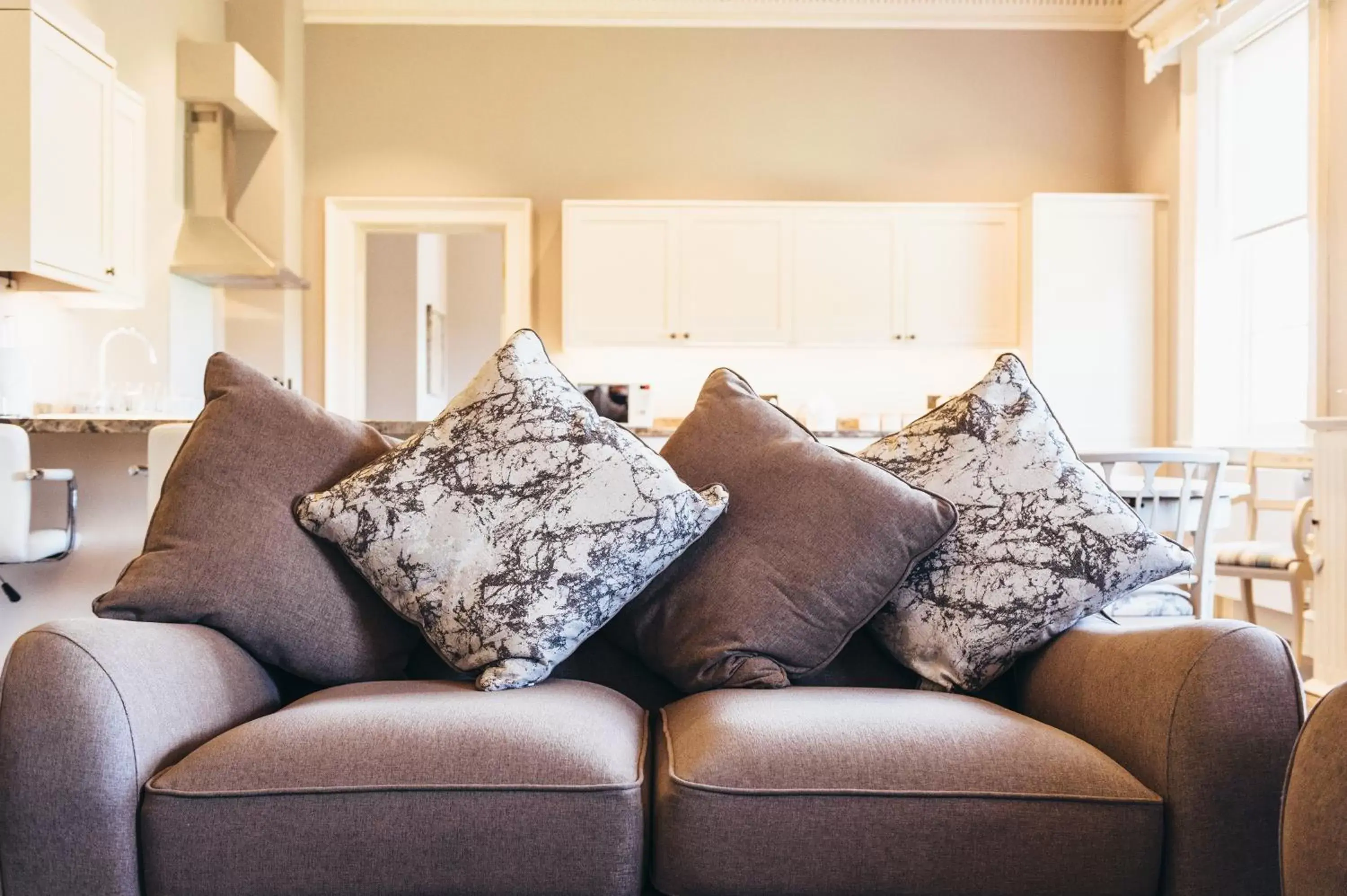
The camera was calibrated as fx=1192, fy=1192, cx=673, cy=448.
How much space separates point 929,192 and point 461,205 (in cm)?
257

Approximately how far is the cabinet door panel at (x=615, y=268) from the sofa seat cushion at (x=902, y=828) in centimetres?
494

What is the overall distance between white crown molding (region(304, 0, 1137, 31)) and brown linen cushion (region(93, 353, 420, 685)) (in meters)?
5.04

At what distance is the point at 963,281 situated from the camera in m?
6.31

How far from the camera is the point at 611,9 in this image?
650cm

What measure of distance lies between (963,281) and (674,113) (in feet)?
5.98

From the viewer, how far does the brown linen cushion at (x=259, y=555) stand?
1.76 m

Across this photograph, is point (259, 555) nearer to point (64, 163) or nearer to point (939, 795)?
point (939, 795)

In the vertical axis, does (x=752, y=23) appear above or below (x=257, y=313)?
above

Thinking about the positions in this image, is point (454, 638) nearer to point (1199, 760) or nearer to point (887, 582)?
point (887, 582)

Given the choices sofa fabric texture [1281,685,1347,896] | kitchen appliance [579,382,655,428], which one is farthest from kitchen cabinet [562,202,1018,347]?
sofa fabric texture [1281,685,1347,896]

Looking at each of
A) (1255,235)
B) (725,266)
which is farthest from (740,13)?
(1255,235)

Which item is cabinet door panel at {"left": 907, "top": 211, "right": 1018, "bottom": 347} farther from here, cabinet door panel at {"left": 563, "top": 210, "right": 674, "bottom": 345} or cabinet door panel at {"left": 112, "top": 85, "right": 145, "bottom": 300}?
cabinet door panel at {"left": 112, "top": 85, "right": 145, "bottom": 300}

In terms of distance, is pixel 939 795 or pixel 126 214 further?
pixel 126 214

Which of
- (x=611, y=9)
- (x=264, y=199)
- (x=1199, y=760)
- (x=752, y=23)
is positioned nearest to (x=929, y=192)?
(x=752, y=23)
